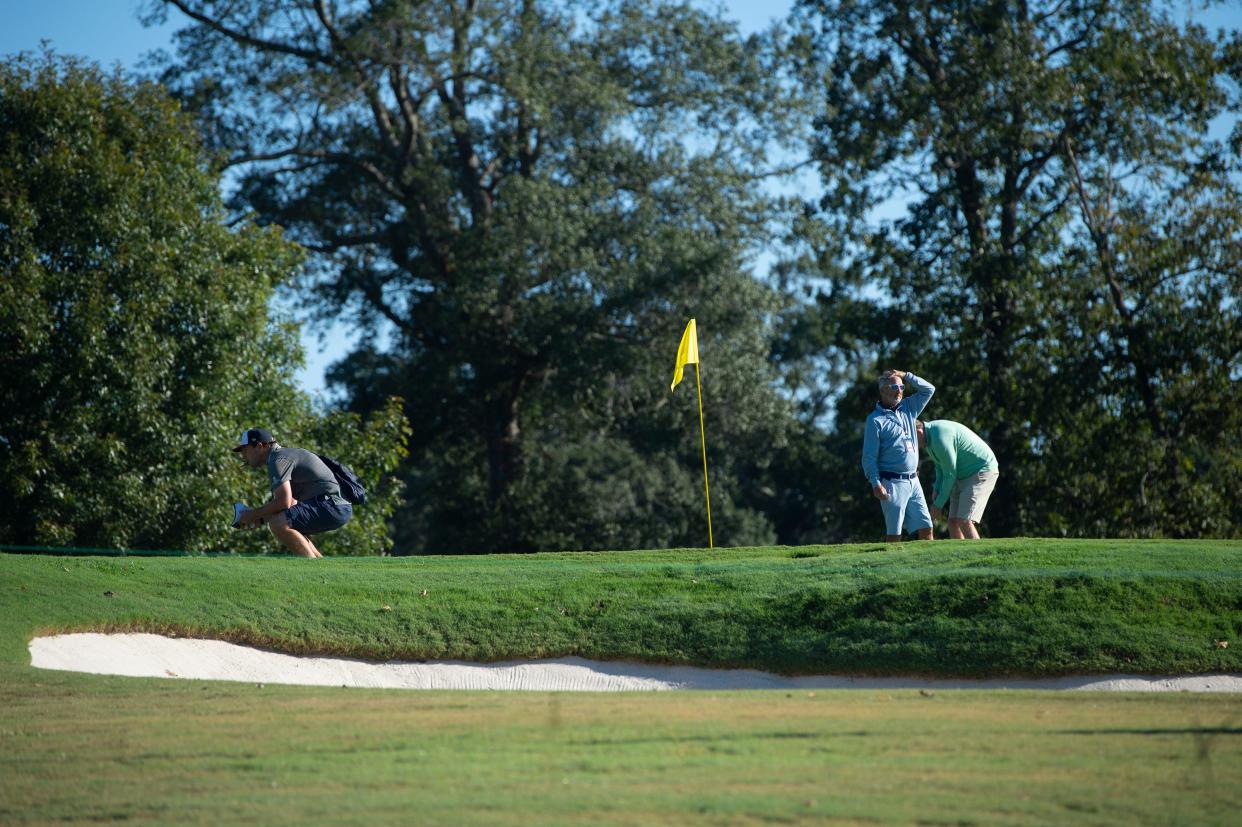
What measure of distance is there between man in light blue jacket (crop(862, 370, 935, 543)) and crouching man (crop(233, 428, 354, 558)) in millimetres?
5050

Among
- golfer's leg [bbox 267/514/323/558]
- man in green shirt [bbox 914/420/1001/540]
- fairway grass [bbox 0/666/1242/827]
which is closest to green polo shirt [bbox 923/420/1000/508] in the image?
man in green shirt [bbox 914/420/1001/540]

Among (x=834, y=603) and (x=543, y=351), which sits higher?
(x=543, y=351)

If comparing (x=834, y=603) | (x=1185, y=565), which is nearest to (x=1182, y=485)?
(x=1185, y=565)

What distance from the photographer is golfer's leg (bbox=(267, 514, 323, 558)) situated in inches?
498

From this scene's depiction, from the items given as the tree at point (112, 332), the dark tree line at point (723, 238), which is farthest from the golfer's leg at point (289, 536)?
the dark tree line at point (723, 238)

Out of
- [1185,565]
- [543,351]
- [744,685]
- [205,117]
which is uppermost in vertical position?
[205,117]

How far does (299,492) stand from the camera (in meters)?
12.9

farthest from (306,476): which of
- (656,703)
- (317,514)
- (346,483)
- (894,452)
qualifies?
(656,703)

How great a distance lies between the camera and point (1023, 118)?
27.1 m

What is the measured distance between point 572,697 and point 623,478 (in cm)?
3125

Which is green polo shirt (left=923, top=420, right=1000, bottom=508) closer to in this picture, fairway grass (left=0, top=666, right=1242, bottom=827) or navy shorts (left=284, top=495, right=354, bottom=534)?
fairway grass (left=0, top=666, right=1242, bottom=827)

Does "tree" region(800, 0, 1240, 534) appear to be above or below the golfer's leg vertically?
above

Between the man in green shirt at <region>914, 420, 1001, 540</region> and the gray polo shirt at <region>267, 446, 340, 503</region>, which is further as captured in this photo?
the man in green shirt at <region>914, 420, 1001, 540</region>

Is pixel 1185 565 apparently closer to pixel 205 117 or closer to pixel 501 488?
pixel 501 488
